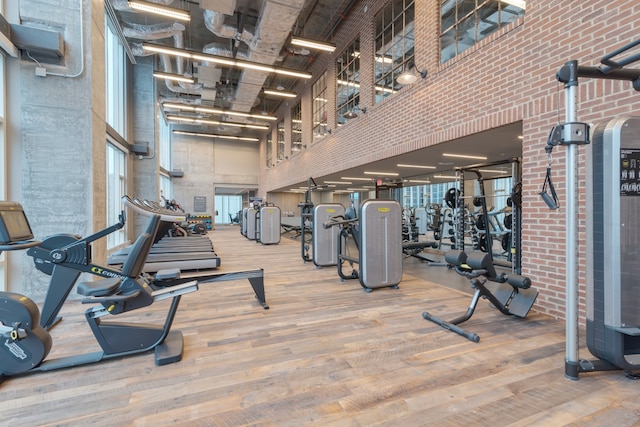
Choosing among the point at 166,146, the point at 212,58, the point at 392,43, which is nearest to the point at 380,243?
the point at 392,43

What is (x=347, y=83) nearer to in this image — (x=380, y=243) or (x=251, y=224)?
(x=251, y=224)

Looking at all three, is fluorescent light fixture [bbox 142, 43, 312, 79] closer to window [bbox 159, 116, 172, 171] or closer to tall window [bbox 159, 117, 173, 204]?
tall window [bbox 159, 117, 173, 204]

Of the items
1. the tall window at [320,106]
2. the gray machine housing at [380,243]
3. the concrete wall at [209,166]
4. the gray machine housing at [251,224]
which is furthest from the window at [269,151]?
the gray machine housing at [380,243]

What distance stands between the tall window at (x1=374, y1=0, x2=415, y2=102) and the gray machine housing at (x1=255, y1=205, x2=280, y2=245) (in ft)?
15.6

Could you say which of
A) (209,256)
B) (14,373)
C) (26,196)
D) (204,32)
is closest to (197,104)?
(204,32)

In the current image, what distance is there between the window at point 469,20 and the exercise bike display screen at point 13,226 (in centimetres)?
565

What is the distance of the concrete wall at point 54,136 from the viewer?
3.41 meters

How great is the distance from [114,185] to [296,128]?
295 inches

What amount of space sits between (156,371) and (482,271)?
2761 millimetres

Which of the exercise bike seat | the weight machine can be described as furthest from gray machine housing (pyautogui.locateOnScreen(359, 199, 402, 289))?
the exercise bike seat

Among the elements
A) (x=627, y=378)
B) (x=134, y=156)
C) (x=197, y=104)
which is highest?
(x=197, y=104)

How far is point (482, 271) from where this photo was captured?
8.80 ft

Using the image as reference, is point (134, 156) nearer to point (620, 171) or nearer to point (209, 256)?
point (209, 256)

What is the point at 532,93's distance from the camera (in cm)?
330
